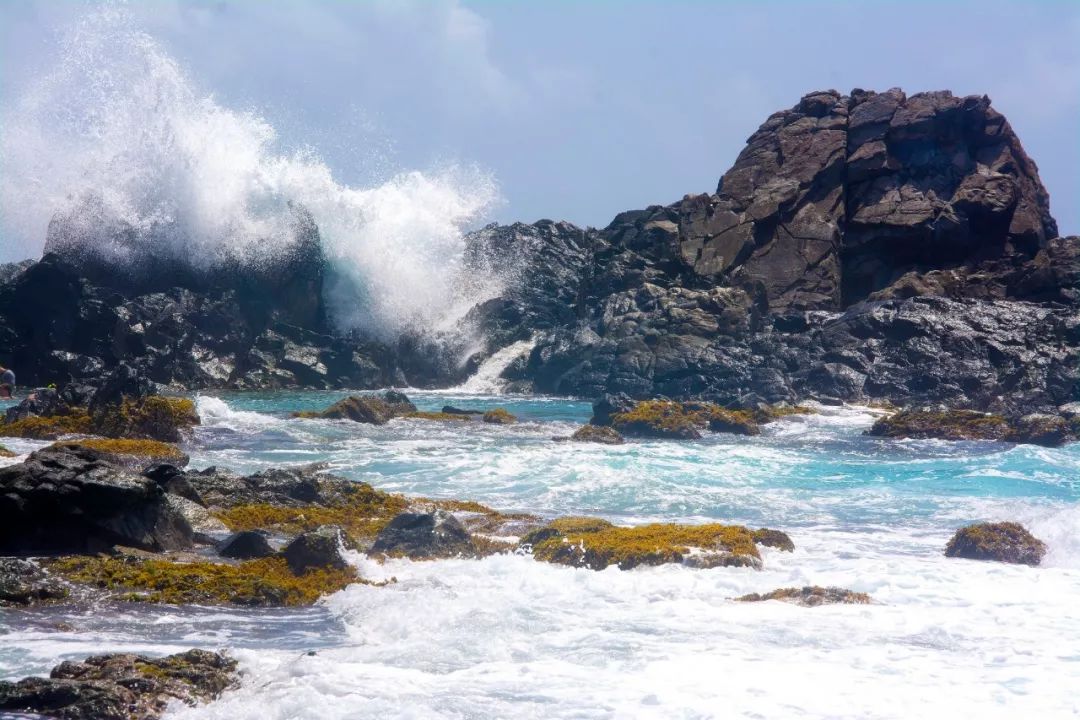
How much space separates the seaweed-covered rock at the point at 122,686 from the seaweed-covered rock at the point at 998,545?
977 cm

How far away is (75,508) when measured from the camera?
10953 millimetres

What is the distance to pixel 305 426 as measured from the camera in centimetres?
2822

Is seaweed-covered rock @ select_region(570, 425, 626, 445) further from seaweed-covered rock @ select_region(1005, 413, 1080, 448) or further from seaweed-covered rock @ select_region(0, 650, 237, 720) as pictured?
seaweed-covered rock @ select_region(0, 650, 237, 720)

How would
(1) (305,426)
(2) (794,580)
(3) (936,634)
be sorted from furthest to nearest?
(1) (305,426) < (2) (794,580) < (3) (936,634)

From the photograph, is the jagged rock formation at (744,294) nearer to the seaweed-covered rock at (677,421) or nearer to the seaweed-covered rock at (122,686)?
the seaweed-covered rock at (677,421)

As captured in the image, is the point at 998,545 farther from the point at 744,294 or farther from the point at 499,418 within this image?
the point at 744,294

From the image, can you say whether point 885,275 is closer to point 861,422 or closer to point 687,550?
point 861,422

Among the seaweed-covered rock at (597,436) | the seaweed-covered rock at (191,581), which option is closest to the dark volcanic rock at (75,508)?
the seaweed-covered rock at (191,581)

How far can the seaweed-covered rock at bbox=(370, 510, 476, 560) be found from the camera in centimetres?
1227

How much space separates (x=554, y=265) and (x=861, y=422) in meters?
31.0

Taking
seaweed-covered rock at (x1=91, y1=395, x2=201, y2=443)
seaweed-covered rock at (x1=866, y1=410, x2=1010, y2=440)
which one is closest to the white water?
seaweed-covered rock at (x1=866, y1=410, x2=1010, y2=440)

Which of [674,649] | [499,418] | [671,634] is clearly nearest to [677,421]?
[499,418]

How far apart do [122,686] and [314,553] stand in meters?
4.56

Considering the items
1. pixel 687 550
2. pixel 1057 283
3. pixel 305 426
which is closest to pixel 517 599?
pixel 687 550
